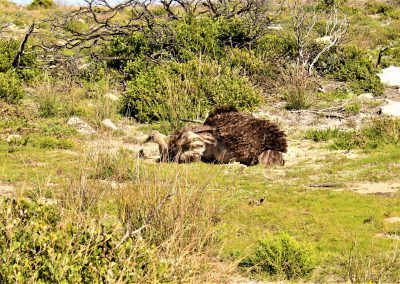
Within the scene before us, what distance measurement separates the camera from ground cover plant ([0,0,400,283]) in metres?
4.50

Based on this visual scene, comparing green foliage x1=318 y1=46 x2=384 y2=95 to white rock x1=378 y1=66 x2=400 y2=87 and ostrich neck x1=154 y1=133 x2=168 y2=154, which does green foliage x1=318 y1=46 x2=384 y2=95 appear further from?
ostrich neck x1=154 y1=133 x2=168 y2=154

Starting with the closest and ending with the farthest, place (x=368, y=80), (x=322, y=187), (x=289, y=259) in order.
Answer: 1. (x=289, y=259)
2. (x=322, y=187)
3. (x=368, y=80)

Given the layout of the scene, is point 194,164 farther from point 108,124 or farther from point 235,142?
point 108,124

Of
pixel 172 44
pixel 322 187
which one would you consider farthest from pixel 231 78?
pixel 322 187

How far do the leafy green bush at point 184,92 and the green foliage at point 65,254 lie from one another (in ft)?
28.2

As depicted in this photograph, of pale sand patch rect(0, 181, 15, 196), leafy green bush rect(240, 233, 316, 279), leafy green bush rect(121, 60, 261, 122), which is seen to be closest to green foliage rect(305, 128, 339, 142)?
leafy green bush rect(121, 60, 261, 122)

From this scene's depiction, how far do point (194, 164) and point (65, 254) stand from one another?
608cm

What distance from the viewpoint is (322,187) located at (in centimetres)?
916

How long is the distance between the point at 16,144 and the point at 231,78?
5404 mm

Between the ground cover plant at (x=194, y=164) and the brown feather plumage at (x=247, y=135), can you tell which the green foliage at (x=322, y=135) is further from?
the brown feather plumage at (x=247, y=135)

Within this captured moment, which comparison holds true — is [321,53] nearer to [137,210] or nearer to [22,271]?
[137,210]

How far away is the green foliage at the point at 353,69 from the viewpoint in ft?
55.6

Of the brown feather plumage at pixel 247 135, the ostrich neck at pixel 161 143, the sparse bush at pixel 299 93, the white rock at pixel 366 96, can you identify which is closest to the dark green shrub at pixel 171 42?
the sparse bush at pixel 299 93

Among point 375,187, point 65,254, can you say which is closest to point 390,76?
point 375,187
